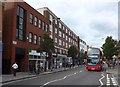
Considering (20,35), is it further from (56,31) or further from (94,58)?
(56,31)

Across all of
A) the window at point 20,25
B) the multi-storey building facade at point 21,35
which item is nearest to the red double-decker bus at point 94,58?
the multi-storey building facade at point 21,35

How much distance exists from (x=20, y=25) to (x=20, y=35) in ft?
4.81

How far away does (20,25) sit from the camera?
3694 cm

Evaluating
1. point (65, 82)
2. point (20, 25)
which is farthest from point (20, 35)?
point (65, 82)

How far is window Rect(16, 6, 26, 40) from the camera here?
36.0m

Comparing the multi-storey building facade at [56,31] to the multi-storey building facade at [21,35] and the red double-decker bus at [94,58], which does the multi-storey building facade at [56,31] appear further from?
the red double-decker bus at [94,58]

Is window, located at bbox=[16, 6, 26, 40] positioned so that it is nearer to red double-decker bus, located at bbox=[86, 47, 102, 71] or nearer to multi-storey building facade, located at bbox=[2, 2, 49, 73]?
multi-storey building facade, located at bbox=[2, 2, 49, 73]

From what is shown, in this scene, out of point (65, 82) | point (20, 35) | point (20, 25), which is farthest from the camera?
point (20, 35)

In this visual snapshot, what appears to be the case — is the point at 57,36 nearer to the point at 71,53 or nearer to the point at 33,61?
the point at 71,53

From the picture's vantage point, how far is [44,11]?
5709 centimetres

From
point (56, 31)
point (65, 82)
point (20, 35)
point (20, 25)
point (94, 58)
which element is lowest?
point (65, 82)

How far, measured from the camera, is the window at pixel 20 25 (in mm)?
36003

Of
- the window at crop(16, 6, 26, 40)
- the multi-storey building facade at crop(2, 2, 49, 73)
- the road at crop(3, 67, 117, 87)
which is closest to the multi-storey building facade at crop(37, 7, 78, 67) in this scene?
the multi-storey building facade at crop(2, 2, 49, 73)

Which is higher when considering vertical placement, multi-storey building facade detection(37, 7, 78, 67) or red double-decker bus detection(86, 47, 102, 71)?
multi-storey building facade detection(37, 7, 78, 67)
